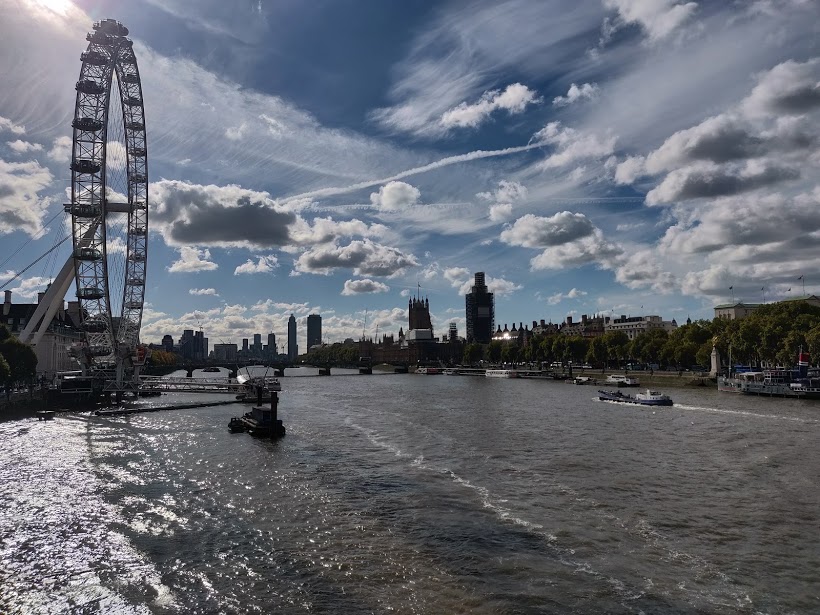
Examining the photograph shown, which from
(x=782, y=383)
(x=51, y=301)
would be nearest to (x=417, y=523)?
(x=782, y=383)

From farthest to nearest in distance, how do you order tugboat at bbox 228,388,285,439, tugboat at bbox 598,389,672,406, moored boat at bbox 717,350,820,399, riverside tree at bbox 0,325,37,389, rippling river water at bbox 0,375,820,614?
moored boat at bbox 717,350,820,399, riverside tree at bbox 0,325,37,389, tugboat at bbox 598,389,672,406, tugboat at bbox 228,388,285,439, rippling river water at bbox 0,375,820,614

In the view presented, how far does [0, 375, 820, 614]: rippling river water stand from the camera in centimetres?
2298

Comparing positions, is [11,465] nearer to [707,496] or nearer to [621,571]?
[621,571]

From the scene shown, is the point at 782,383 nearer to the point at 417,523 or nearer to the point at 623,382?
the point at 623,382

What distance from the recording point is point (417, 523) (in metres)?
31.4

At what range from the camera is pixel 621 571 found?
24750 millimetres

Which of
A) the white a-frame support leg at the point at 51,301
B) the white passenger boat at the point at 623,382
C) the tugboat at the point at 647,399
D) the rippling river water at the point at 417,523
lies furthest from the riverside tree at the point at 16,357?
the white passenger boat at the point at 623,382

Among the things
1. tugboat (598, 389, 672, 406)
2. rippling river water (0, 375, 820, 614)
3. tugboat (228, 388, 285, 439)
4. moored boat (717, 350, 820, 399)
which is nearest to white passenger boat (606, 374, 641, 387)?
moored boat (717, 350, 820, 399)

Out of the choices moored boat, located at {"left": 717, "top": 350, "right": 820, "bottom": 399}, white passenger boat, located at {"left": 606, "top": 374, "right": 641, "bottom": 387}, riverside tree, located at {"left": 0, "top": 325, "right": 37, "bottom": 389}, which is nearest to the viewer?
riverside tree, located at {"left": 0, "top": 325, "right": 37, "bottom": 389}

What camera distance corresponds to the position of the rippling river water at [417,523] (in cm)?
2298

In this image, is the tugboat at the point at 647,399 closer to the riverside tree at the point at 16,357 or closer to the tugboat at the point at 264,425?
the tugboat at the point at 264,425

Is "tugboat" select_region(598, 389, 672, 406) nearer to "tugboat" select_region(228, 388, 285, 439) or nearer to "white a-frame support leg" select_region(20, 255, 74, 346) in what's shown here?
"tugboat" select_region(228, 388, 285, 439)

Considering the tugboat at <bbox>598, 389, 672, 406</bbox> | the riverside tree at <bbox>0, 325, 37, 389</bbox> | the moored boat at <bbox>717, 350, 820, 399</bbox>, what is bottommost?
the tugboat at <bbox>598, 389, 672, 406</bbox>

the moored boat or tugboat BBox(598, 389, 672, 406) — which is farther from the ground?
the moored boat
